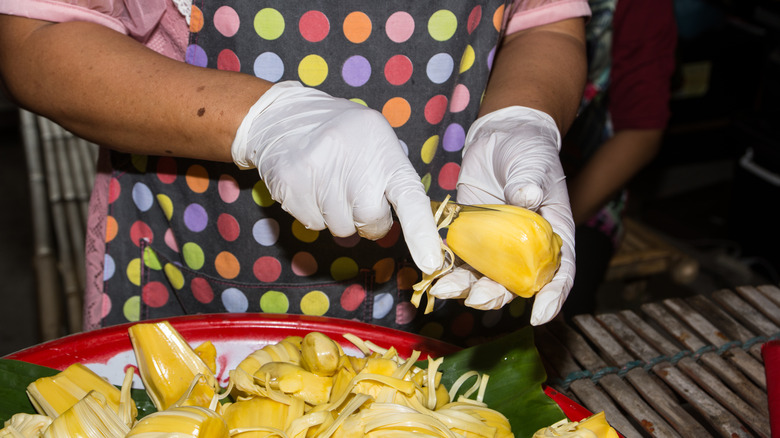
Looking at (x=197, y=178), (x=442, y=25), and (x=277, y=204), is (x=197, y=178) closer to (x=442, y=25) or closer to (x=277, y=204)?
(x=277, y=204)

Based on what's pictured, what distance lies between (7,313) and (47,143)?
3.90ft

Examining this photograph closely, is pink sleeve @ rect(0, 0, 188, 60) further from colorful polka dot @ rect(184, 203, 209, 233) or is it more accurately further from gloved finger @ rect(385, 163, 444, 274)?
gloved finger @ rect(385, 163, 444, 274)

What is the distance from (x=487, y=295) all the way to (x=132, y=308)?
0.93 meters

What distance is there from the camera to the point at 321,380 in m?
1.03

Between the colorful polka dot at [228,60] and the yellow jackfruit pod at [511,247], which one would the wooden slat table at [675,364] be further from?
the colorful polka dot at [228,60]

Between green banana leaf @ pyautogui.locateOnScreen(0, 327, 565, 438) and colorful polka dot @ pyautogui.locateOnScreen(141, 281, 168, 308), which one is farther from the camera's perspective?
colorful polka dot @ pyautogui.locateOnScreen(141, 281, 168, 308)

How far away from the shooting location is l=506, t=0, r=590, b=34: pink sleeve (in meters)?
1.48

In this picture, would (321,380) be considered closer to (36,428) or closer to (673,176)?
(36,428)

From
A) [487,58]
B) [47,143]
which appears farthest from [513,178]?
[47,143]

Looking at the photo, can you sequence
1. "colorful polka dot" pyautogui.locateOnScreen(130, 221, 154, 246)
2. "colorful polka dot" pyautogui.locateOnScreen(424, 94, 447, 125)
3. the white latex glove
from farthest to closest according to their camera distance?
1. "colorful polka dot" pyautogui.locateOnScreen(130, 221, 154, 246)
2. "colorful polka dot" pyautogui.locateOnScreen(424, 94, 447, 125)
3. the white latex glove

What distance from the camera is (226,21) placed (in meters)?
1.19

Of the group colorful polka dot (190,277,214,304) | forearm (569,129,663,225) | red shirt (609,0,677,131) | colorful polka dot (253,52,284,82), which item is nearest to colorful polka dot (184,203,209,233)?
colorful polka dot (190,277,214,304)

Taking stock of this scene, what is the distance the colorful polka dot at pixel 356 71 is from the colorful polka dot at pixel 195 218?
416mm

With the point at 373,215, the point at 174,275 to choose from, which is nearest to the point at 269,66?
the point at 373,215
